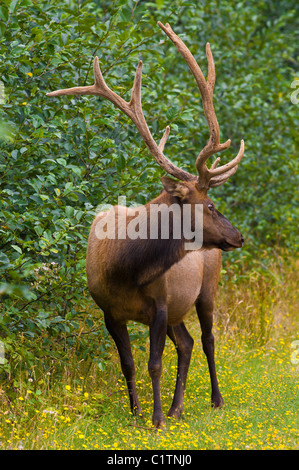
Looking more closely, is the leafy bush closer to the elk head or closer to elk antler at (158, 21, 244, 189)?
the elk head

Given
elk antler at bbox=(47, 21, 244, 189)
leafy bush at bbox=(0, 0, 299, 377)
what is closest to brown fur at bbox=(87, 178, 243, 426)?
elk antler at bbox=(47, 21, 244, 189)

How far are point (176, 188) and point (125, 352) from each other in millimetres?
1485

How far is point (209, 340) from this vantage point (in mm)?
7008

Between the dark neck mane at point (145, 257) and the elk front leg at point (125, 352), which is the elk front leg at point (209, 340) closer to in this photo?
the elk front leg at point (125, 352)

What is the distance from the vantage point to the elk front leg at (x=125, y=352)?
238 inches

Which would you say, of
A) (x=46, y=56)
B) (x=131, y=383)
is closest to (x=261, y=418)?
(x=131, y=383)

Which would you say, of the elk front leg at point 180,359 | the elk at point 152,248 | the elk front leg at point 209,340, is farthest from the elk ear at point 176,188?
the elk front leg at point 180,359

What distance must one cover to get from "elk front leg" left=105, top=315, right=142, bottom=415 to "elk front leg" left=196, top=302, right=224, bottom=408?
95 centimetres

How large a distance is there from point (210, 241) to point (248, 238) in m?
5.06

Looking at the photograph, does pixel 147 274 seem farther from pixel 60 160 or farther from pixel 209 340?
pixel 209 340

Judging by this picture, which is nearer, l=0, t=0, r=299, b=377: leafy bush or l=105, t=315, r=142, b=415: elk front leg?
l=0, t=0, r=299, b=377: leafy bush

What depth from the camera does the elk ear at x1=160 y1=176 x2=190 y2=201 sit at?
5738mm

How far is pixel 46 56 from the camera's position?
627 centimetres

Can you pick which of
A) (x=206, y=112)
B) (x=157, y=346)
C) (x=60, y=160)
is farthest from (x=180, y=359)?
(x=206, y=112)
